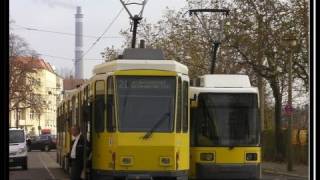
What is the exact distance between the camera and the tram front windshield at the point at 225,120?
16.2 metres

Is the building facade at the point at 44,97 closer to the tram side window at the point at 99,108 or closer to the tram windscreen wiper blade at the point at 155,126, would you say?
the tram side window at the point at 99,108

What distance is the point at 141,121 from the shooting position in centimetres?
1322

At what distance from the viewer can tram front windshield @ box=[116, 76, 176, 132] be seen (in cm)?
1318

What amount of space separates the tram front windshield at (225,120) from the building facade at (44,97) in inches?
1197

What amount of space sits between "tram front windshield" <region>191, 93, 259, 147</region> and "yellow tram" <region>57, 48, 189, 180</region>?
7.60 feet

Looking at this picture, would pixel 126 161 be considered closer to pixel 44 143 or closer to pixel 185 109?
pixel 185 109

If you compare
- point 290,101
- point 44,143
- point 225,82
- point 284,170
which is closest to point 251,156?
point 225,82

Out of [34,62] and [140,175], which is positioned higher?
[34,62]

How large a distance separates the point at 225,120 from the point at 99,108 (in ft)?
12.4

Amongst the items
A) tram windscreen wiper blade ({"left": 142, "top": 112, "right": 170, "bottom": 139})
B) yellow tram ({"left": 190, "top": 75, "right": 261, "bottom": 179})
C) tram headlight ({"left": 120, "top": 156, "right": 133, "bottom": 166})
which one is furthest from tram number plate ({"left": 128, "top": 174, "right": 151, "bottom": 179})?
yellow tram ({"left": 190, "top": 75, "right": 261, "bottom": 179})

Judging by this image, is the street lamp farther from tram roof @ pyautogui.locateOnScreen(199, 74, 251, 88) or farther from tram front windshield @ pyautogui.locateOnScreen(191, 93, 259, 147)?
tram front windshield @ pyautogui.locateOnScreen(191, 93, 259, 147)
